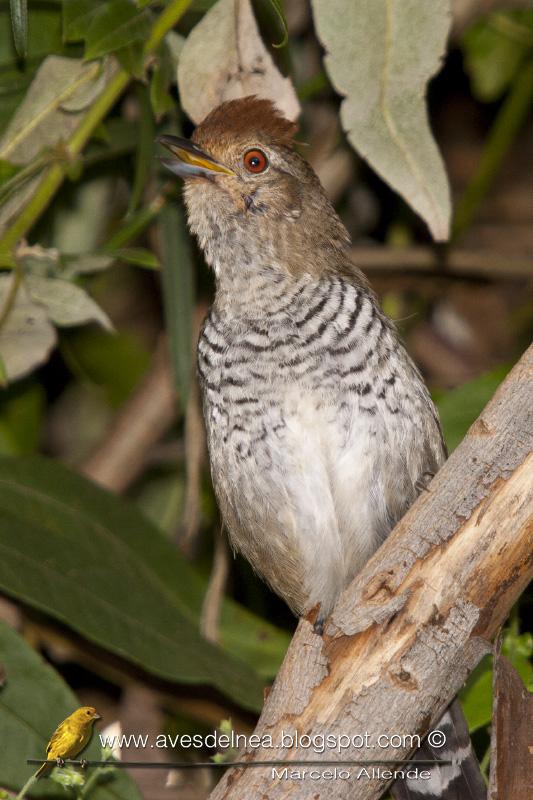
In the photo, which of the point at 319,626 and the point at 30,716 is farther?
the point at 30,716

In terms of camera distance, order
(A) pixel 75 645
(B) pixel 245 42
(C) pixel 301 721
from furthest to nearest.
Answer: (A) pixel 75 645, (B) pixel 245 42, (C) pixel 301 721

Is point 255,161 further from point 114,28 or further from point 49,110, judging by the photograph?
point 49,110

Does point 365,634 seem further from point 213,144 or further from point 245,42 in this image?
point 245,42

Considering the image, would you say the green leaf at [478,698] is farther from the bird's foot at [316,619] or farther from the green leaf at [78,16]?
the green leaf at [78,16]

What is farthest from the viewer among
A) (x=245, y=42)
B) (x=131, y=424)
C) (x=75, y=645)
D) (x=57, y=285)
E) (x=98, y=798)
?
(x=131, y=424)

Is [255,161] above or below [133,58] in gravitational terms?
below

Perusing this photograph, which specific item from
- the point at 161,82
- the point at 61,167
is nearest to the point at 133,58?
the point at 161,82

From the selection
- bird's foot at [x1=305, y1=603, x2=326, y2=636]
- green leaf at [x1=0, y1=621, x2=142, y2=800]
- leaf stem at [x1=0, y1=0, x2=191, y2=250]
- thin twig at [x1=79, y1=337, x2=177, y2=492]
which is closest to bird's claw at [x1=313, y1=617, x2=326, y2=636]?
bird's foot at [x1=305, y1=603, x2=326, y2=636]

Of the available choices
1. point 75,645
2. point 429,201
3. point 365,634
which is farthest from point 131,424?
point 365,634

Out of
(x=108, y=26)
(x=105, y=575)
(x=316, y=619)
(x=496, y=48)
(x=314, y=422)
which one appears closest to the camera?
(x=316, y=619)
